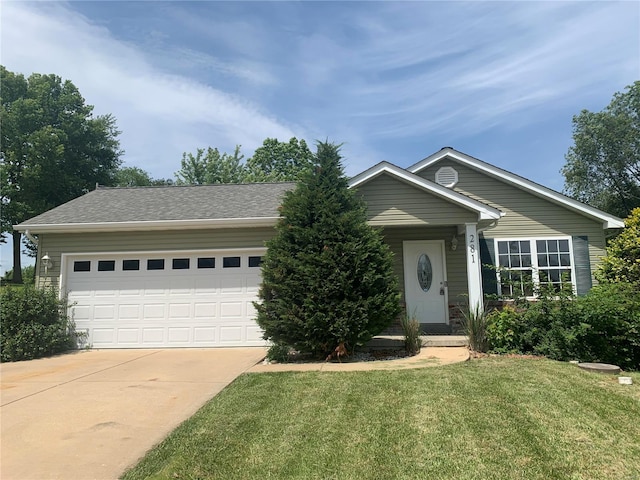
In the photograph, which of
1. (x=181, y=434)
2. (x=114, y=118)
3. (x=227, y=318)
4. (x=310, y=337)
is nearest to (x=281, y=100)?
(x=227, y=318)

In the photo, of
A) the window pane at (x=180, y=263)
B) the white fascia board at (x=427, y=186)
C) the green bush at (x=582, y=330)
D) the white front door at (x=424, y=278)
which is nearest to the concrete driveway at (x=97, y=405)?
the window pane at (x=180, y=263)

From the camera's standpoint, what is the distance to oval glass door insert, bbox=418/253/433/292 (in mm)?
10750

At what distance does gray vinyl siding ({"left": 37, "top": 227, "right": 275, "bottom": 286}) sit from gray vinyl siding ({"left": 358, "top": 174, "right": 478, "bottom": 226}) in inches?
98.3

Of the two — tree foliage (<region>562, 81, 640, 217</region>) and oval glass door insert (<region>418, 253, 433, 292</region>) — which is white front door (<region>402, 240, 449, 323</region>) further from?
tree foliage (<region>562, 81, 640, 217</region>)

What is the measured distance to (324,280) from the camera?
7.12m

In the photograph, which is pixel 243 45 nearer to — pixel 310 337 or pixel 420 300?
pixel 310 337

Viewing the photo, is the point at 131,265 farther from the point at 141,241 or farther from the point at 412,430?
the point at 412,430

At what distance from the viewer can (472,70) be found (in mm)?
10328

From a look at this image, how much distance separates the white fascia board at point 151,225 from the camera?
9.48 m

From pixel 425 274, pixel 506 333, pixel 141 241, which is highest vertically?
pixel 141 241

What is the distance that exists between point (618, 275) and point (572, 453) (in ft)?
27.1

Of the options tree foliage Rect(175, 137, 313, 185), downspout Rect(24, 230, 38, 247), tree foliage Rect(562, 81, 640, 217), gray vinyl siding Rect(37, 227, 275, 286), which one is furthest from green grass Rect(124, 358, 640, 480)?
tree foliage Rect(562, 81, 640, 217)

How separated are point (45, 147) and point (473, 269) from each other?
29980 millimetres

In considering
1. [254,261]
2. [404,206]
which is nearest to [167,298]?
[254,261]
